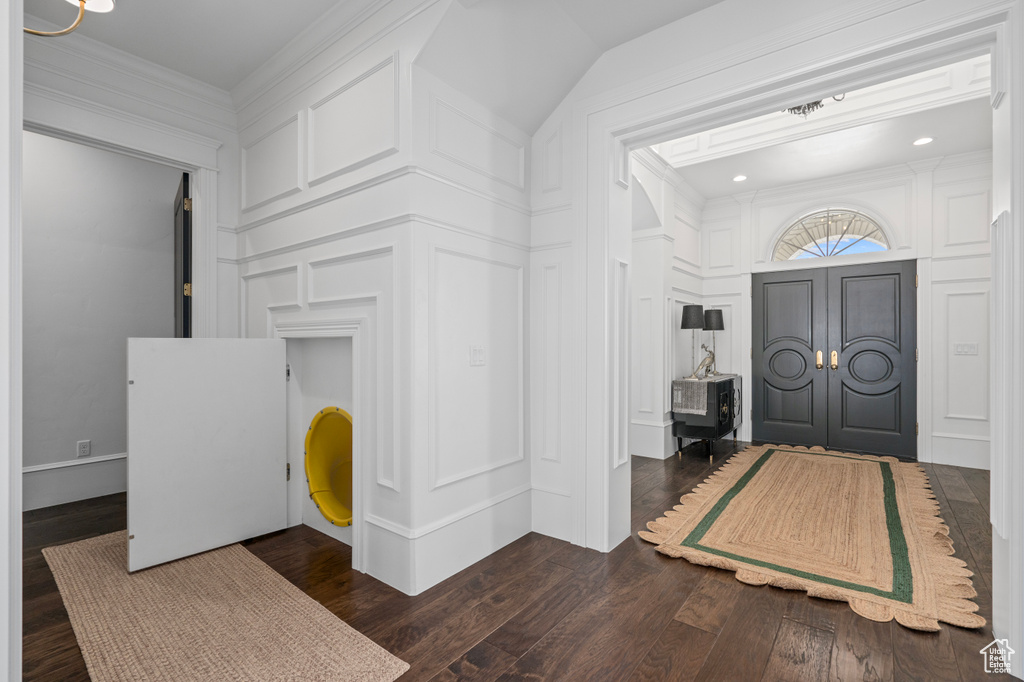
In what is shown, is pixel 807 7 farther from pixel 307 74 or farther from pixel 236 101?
pixel 236 101

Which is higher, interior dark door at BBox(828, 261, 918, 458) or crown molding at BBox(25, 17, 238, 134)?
crown molding at BBox(25, 17, 238, 134)

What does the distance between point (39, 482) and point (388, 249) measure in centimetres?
333

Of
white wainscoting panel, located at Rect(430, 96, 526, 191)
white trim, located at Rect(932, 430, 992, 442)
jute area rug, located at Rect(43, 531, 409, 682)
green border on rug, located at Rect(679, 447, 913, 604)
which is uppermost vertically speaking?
white wainscoting panel, located at Rect(430, 96, 526, 191)

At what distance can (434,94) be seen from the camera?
247 centimetres

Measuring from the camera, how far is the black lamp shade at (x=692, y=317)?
527cm

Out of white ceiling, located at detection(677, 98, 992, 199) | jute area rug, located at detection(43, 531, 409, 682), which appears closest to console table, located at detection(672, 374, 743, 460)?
white ceiling, located at detection(677, 98, 992, 199)

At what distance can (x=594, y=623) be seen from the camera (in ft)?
6.95

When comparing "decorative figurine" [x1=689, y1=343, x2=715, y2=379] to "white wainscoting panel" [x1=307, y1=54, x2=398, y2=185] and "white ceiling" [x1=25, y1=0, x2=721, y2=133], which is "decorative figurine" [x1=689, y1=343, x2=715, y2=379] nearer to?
"white ceiling" [x1=25, y1=0, x2=721, y2=133]

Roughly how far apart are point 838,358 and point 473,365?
468 cm

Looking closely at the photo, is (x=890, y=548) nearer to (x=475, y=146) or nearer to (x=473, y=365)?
(x=473, y=365)

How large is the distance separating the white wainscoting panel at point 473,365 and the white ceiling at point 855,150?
10.9 ft

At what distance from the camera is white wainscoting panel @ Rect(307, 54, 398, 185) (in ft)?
8.06

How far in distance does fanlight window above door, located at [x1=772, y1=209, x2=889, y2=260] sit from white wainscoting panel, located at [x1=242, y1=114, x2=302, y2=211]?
5.21 metres

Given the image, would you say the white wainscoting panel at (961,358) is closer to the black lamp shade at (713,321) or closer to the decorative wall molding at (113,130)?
the black lamp shade at (713,321)
